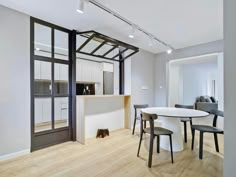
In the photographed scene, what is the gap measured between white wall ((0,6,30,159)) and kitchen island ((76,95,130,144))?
1008 millimetres

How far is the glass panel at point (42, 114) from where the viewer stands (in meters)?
3.18

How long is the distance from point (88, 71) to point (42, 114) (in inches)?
111

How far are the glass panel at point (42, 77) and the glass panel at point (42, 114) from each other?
178mm

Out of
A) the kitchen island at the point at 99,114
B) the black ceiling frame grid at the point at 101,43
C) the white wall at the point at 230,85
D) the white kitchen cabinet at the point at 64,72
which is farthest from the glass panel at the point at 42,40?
the white wall at the point at 230,85

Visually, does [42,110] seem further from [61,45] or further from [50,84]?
[61,45]

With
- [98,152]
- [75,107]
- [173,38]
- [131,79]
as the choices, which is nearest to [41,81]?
[75,107]

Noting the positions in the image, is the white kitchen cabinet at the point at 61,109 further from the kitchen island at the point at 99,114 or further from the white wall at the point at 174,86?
the white wall at the point at 174,86

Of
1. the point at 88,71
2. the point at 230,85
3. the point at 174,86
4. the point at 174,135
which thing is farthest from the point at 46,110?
the point at 174,86

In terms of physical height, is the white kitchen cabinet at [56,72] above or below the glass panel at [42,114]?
above

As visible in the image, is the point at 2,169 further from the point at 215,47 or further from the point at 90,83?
the point at 215,47

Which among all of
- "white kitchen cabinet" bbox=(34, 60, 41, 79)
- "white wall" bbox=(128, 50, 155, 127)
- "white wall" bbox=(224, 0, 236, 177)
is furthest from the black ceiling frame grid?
"white wall" bbox=(224, 0, 236, 177)

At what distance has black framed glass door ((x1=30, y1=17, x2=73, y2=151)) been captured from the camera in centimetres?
316

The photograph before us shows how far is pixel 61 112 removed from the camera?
360 cm

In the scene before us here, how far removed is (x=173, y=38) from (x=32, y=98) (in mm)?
3572
